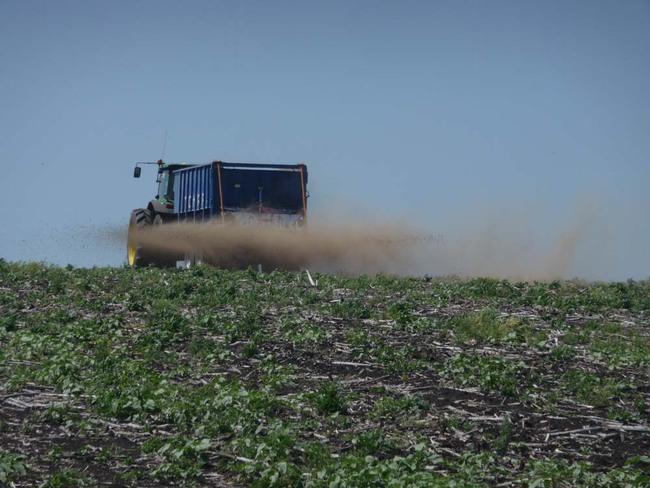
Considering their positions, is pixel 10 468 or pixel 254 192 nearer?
pixel 10 468

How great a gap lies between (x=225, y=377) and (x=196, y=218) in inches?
733

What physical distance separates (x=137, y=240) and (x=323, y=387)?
21.2 meters

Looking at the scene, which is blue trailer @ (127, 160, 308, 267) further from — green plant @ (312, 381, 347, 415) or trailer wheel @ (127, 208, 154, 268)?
green plant @ (312, 381, 347, 415)

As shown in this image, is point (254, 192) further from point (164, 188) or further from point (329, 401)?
point (329, 401)

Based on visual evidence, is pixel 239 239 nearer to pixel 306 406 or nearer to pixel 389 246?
pixel 389 246

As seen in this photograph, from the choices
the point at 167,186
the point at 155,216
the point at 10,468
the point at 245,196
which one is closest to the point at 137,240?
the point at 155,216

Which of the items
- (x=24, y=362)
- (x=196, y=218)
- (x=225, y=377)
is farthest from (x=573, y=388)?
(x=196, y=218)

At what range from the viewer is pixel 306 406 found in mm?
12672

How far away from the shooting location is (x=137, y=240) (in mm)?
33219

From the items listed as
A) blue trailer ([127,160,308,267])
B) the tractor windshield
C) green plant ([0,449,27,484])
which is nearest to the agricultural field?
green plant ([0,449,27,484])

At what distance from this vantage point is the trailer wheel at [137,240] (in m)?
32.9

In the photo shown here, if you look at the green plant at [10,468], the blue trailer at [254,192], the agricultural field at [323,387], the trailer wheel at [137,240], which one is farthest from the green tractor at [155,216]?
the green plant at [10,468]

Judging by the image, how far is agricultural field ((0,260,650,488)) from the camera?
1052 centimetres

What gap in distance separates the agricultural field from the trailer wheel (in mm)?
11649
